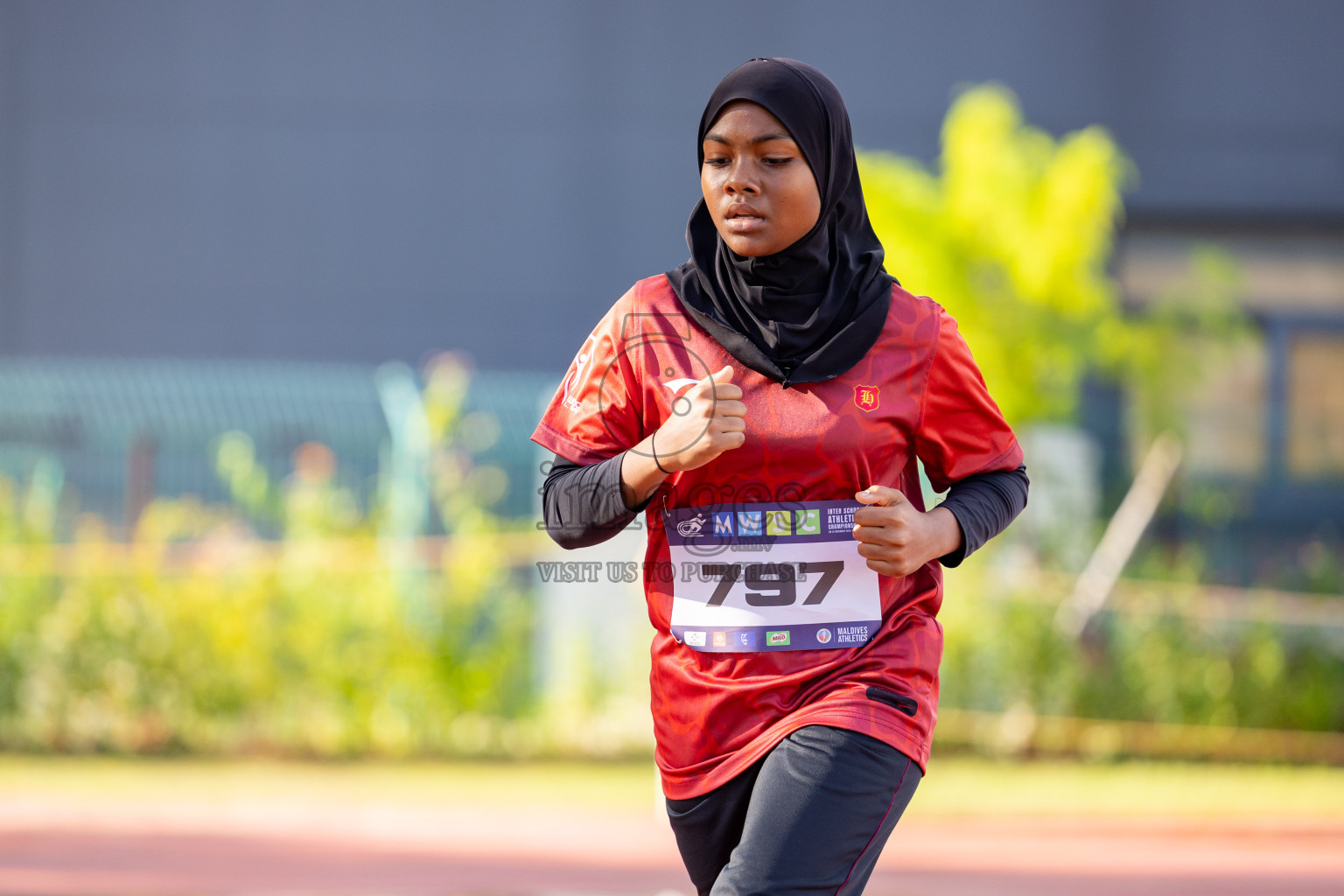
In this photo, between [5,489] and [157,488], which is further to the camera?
[157,488]

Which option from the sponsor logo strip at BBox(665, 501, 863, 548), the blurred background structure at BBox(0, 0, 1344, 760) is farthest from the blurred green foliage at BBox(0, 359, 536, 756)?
the sponsor logo strip at BBox(665, 501, 863, 548)

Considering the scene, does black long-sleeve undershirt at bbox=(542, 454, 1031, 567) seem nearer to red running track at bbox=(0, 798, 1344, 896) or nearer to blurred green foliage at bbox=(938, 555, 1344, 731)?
red running track at bbox=(0, 798, 1344, 896)

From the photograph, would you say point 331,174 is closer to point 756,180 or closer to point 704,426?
point 756,180

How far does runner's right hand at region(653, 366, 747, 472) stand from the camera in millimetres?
2154

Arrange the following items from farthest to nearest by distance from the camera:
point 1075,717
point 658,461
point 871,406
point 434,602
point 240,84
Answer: point 240,84 < point 1075,717 < point 434,602 < point 871,406 < point 658,461

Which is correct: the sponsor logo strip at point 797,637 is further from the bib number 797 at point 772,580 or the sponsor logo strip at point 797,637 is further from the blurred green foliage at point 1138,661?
the blurred green foliage at point 1138,661

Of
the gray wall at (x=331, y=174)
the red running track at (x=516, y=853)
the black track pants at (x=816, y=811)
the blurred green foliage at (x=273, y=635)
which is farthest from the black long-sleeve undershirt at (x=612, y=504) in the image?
the gray wall at (x=331, y=174)

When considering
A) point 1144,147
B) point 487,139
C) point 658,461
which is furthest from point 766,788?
point 1144,147

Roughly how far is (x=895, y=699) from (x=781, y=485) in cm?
38

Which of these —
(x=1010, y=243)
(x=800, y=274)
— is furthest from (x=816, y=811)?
(x=1010, y=243)

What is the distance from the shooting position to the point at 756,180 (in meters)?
2.33

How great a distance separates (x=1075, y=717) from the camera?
842cm

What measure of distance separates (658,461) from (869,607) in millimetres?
444

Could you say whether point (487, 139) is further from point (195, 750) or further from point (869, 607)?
point (869, 607)
